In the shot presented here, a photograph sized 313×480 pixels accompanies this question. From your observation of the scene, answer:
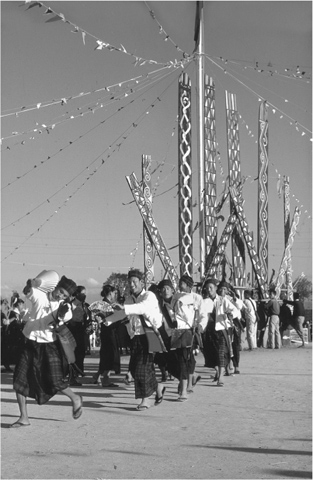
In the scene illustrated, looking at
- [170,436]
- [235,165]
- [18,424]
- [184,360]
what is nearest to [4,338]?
[184,360]

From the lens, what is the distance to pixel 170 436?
7.51 meters

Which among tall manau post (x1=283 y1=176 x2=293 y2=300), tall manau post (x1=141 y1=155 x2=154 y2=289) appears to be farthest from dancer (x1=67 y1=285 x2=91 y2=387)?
tall manau post (x1=283 y1=176 x2=293 y2=300)

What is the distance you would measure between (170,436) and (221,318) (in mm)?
5450

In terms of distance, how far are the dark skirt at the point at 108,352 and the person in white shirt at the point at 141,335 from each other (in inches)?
94.5

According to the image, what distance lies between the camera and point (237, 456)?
6.54 metres

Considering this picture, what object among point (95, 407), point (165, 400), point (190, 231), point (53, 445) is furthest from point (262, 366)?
point (53, 445)

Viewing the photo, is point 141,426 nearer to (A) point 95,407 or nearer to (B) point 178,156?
(A) point 95,407

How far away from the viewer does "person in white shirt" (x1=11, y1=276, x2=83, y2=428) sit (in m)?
8.30

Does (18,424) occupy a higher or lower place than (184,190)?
lower

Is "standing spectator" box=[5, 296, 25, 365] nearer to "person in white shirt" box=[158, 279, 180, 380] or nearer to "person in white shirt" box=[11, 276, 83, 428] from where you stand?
"person in white shirt" box=[158, 279, 180, 380]

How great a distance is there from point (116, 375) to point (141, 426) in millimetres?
6014

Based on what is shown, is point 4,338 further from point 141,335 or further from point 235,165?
point 141,335

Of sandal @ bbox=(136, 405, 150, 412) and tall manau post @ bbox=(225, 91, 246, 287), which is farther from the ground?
tall manau post @ bbox=(225, 91, 246, 287)

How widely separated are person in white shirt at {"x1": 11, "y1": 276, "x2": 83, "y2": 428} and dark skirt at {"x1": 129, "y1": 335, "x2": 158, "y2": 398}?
1.38 metres
